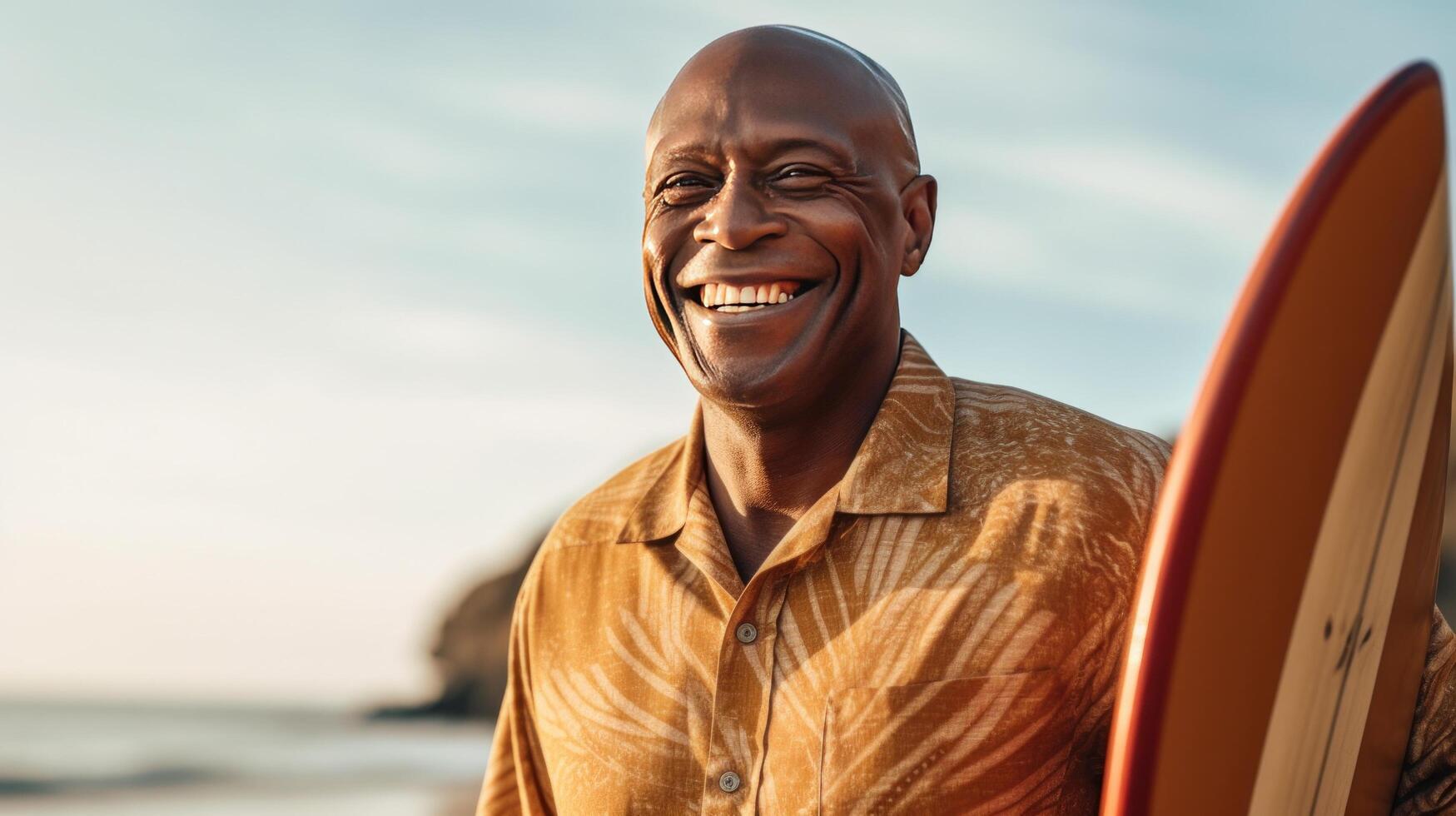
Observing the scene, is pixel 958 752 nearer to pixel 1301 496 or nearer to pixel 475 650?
pixel 1301 496

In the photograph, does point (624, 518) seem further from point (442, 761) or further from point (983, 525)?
point (442, 761)

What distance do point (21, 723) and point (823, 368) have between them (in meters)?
27.9

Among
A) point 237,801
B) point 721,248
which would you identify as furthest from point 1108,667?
point 237,801

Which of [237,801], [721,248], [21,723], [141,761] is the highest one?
[721,248]

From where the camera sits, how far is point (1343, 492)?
5.19 ft

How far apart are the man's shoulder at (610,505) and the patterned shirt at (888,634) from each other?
5cm

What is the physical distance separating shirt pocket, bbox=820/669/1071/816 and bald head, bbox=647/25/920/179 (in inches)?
29.6

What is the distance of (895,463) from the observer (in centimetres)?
215

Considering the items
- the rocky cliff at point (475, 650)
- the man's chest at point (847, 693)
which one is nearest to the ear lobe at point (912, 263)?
the man's chest at point (847, 693)

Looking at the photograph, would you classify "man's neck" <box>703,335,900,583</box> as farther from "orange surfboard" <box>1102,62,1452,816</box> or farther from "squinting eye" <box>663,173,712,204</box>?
"orange surfboard" <box>1102,62,1452,816</box>

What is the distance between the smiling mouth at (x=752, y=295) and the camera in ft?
6.89

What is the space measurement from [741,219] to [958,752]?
76 centimetres

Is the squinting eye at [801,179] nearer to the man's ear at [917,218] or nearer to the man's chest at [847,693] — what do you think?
the man's ear at [917,218]

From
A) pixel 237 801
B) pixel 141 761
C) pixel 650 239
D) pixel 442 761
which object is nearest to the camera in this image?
pixel 650 239
